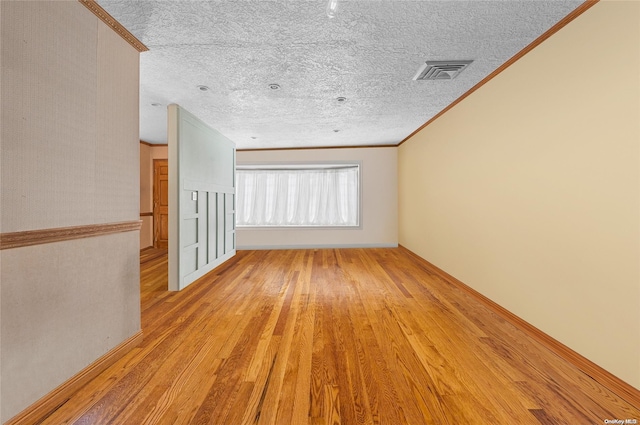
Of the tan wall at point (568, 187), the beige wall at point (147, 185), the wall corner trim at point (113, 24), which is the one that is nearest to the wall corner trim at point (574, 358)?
the tan wall at point (568, 187)

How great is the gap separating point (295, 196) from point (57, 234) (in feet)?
16.7

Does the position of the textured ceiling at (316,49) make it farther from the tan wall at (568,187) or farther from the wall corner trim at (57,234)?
the wall corner trim at (57,234)

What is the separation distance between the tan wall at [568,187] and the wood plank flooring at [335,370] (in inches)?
12.4

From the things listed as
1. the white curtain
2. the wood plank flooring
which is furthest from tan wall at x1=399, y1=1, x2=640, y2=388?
the white curtain

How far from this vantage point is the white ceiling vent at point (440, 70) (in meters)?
2.44

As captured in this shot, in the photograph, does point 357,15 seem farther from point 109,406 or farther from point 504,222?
point 109,406

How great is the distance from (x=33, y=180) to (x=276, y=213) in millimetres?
5116

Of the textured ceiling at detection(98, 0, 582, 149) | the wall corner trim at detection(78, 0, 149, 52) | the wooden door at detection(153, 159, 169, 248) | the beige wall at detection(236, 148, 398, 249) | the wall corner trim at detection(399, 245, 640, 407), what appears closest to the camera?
the wall corner trim at detection(399, 245, 640, 407)

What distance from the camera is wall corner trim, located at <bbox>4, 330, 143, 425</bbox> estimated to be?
1.30 m

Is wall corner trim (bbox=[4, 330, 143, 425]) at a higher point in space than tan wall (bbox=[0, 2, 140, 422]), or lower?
lower

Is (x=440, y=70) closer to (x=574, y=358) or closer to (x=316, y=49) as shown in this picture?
(x=316, y=49)

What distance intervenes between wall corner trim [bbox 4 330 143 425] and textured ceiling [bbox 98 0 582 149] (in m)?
Answer: 2.24

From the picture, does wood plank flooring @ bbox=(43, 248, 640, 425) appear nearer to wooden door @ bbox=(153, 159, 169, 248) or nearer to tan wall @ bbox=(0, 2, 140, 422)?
tan wall @ bbox=(0, 2, 140, 422)

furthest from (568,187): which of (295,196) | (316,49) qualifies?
(295,196)
